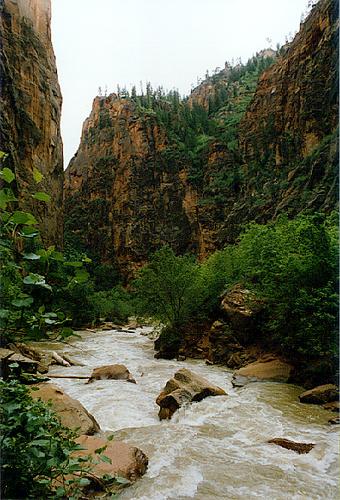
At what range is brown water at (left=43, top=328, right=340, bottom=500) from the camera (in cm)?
513

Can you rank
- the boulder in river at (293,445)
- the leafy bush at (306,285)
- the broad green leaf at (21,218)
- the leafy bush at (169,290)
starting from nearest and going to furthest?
the broad green leaf at (21,218) < the boulder in river at (293,445) < the leafy bush at (306,285) < the leafy bush at (169,290)

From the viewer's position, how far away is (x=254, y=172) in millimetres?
44906

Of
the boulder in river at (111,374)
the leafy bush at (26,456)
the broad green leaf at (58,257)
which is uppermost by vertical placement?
the broad green leaf at (58,257)

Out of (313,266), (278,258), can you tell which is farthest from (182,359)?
(313,266)

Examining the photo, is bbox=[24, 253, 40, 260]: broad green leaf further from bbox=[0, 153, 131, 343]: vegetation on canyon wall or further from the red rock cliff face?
the red rock cliff face

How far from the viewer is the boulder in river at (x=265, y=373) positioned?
11.5 m

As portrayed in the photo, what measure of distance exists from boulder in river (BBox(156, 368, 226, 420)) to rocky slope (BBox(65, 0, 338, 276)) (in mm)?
16558

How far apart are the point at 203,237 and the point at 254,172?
11507mm

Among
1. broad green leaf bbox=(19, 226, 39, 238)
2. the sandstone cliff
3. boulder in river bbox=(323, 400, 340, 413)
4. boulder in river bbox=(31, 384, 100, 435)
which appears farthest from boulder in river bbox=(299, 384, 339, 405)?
the sandstone cliff

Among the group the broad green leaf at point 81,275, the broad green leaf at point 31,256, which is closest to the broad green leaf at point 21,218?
the broad green leaf at point 31,256

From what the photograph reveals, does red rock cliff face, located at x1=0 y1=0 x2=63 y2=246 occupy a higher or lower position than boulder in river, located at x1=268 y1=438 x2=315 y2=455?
higher

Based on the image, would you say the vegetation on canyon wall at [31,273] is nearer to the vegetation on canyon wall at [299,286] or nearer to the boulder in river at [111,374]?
the vegetation on canyon wall at [299,286]

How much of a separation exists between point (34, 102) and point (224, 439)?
33.8 metres

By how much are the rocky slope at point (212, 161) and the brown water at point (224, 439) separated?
16727 millimetres
